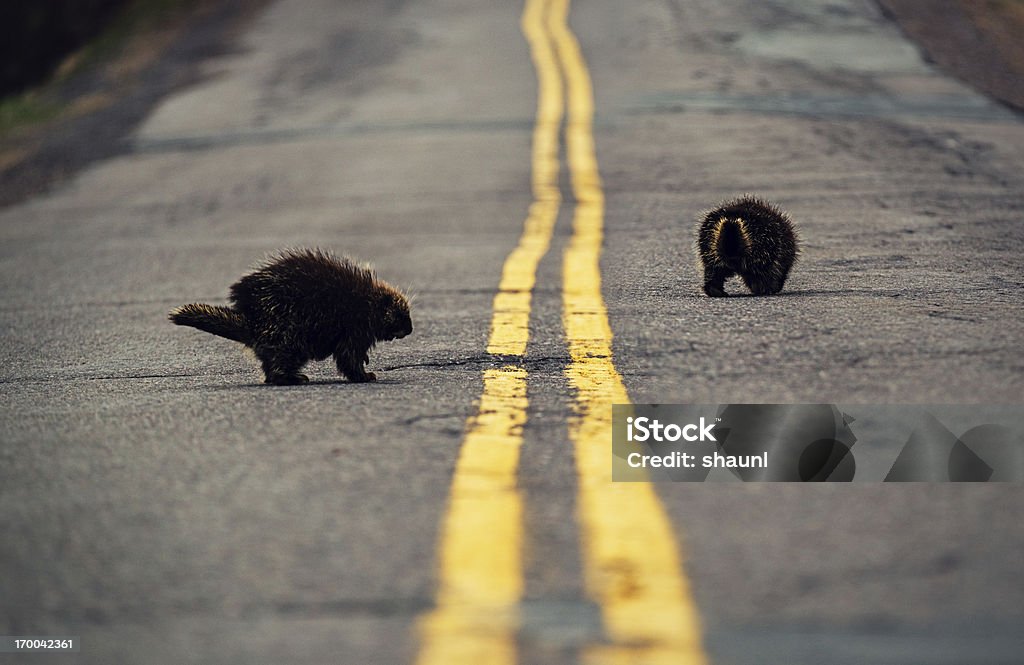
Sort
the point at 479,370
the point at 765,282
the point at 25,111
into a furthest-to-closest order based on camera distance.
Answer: the point at 25,111 < the point at 765,282 < the point at 479,370

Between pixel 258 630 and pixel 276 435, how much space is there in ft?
6.11

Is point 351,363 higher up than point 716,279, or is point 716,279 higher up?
point 716,279

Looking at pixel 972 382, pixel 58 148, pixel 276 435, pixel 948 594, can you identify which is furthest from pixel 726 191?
pixel 58 148

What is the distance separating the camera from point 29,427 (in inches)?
208

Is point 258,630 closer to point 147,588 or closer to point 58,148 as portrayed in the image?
point 147,588

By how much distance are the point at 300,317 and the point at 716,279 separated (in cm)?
255

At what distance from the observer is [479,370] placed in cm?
630

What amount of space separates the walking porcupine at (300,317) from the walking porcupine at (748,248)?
2005mm

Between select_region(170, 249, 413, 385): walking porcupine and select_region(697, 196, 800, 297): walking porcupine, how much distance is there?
201 cm

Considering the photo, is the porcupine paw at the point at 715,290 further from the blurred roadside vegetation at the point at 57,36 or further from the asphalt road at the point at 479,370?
the blurred roadside vegetation at the point at 57,36

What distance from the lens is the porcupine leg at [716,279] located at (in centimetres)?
766

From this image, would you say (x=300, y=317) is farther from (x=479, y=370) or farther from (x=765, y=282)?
(x=765, y=282)

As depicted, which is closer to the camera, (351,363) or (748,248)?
(351,363)

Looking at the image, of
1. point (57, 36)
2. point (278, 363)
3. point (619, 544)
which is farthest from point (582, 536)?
point (57, 36)
